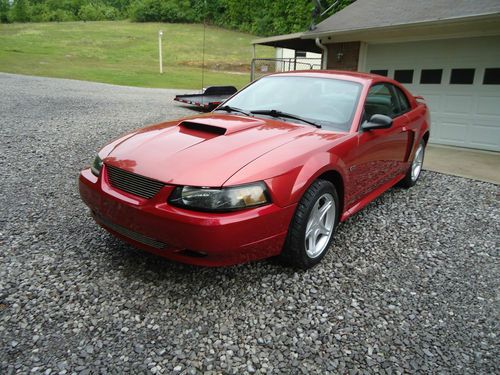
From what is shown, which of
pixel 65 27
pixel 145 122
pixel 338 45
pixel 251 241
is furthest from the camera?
pixel 65 27

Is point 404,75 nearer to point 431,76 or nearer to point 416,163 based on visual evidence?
point 431,76

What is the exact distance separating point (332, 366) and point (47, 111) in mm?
9335

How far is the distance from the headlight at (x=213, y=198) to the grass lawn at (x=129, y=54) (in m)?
21.1

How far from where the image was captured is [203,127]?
3139 millimetres

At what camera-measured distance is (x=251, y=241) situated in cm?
241

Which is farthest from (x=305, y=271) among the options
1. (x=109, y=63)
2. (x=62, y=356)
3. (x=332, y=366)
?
(x=109, y=63)

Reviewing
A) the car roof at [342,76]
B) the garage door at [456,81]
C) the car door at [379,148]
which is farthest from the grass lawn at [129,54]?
Result: the car door at [379,148]

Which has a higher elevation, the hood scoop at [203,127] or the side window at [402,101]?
the side window at [402,101]

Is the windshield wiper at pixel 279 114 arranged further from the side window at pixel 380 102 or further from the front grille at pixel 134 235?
the front grille at pixel 134 235

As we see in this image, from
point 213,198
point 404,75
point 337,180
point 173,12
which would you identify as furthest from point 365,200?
point 173,12

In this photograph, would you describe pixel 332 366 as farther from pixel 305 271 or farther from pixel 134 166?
pixel 134 166

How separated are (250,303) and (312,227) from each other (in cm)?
78

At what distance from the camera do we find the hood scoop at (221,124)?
3.04 meters

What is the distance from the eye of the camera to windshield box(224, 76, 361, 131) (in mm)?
3446
